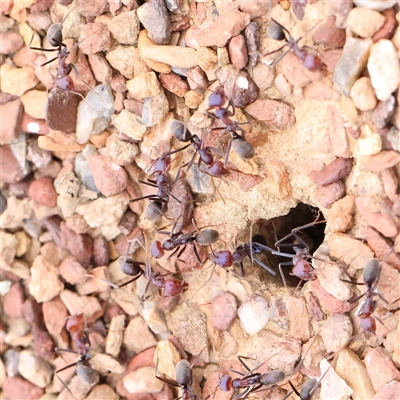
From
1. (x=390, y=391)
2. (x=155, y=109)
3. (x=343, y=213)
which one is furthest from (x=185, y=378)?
(x=155, y=109)

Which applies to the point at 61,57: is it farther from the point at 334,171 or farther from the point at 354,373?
the point at 354,373

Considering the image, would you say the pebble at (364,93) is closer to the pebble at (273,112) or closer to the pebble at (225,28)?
the pebble at (273,112)

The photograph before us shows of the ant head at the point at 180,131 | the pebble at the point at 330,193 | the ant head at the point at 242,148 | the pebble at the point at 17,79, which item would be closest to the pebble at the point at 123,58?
the ant head at the point at 180,131

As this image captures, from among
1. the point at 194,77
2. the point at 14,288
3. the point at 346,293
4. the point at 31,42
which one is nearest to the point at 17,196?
the point at 14,288

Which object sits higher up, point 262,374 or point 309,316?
point 309,316

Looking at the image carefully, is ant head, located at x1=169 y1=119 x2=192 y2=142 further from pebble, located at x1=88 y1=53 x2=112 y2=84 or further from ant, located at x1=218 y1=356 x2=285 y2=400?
ant, located at x1=218 y1=356 x2=285 y2=400

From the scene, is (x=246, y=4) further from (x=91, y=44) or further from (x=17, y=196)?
(x=17, y=196)

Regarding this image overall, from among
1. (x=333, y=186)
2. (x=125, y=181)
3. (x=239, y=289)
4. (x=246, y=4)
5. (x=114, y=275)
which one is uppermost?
(x=246, y=4)
